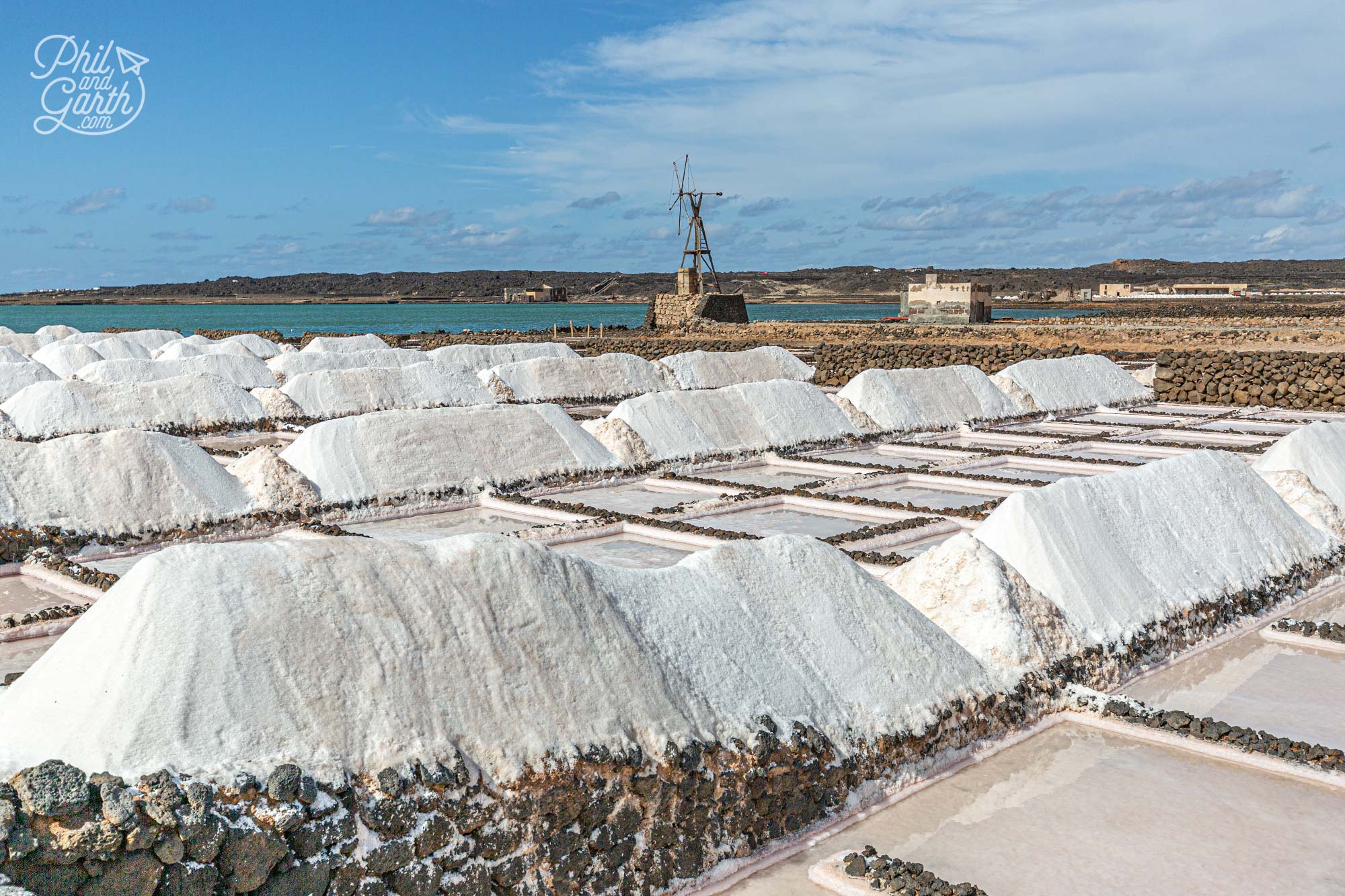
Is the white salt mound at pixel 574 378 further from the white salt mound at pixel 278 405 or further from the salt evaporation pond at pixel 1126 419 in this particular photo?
the salt evaporation pond at pixel 1126 419

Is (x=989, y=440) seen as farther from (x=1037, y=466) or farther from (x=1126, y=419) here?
(x=1126, y=419)

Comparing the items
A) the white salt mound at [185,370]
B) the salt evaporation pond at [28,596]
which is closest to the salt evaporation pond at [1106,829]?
the salt evaporation pond at [28,596]

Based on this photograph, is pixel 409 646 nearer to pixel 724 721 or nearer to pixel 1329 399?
pixel 724 721

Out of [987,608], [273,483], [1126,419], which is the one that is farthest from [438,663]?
[1126,419]

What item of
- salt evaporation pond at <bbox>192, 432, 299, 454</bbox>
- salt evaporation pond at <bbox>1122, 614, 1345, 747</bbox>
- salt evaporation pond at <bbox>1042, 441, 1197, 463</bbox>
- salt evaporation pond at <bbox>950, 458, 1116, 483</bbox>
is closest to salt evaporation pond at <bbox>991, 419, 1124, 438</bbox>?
salt evaporation pond at <bbox>1042, 441, 1197, 463</bbox>

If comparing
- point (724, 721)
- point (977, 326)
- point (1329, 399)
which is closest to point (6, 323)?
point (977, 326)

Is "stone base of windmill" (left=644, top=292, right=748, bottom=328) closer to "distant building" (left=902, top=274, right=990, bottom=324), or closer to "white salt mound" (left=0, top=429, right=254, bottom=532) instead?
"distant building" (left=902, top=274, right=990, bottom=324)
